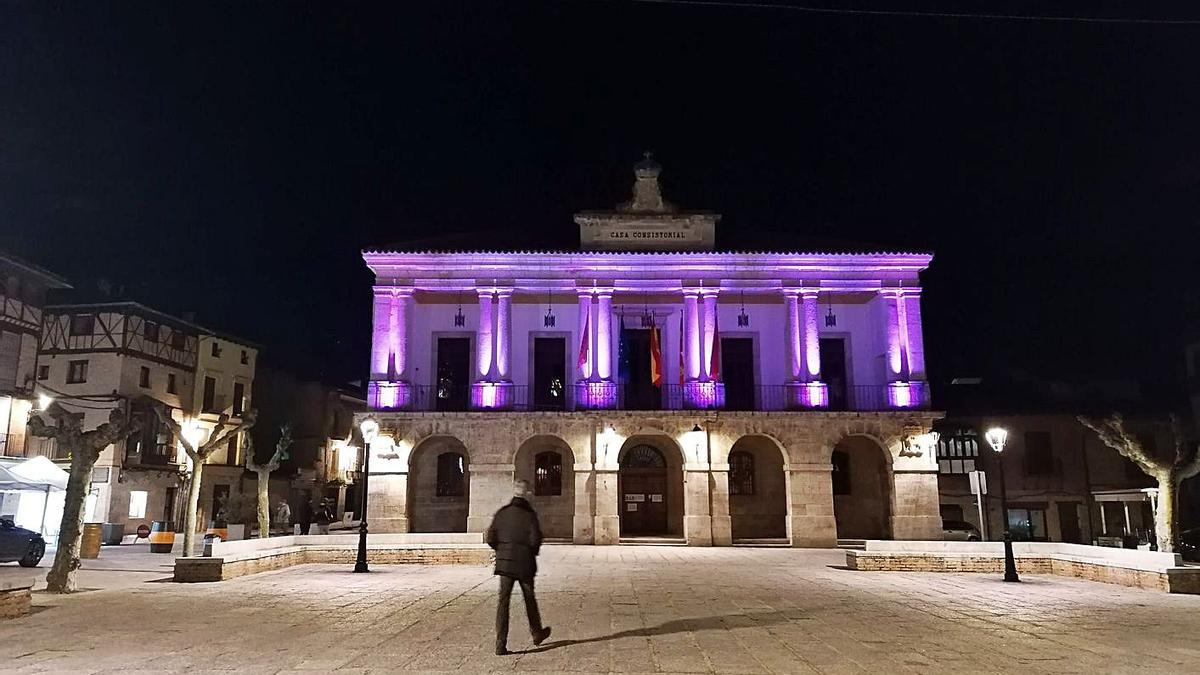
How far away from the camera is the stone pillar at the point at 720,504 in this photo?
78.6 ft

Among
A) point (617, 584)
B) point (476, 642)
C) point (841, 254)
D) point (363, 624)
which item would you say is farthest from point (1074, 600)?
point (841, 254)

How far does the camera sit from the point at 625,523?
27312mm

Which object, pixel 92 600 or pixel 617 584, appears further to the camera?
pixel 617 584

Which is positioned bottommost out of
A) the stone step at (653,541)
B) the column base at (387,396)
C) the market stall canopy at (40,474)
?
the stone step at (653,541)

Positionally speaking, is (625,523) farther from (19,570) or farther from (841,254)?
(19,570)

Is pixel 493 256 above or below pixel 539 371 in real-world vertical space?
above

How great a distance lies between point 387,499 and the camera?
2453 centimetres

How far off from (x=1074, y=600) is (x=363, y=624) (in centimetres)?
1011

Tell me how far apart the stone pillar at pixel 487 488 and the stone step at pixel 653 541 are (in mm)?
4162

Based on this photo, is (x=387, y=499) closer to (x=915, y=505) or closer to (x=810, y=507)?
(x=810, y=507)

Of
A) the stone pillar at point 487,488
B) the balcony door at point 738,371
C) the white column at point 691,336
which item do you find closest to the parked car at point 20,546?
the stone pillar at point 487,488

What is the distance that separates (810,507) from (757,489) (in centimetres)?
293

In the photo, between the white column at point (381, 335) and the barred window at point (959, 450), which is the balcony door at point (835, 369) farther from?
the white column at point (381, 335)

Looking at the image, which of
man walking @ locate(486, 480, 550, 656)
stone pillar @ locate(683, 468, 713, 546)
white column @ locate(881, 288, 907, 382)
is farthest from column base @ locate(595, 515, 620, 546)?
man walking @ locate(486, 480, 550, 656)
